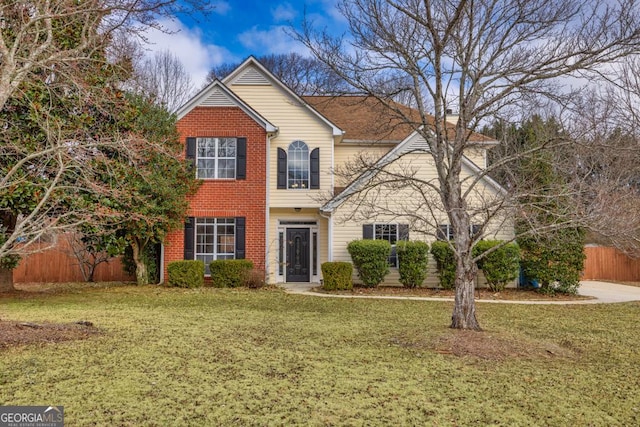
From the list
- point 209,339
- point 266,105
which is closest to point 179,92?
point 266,105

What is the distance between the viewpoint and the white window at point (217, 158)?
1655 cm

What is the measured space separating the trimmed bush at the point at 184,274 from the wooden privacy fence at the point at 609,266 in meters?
18.7

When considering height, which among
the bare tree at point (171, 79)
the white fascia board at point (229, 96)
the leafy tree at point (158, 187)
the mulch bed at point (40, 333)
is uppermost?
the bare tree at point (171, 79)

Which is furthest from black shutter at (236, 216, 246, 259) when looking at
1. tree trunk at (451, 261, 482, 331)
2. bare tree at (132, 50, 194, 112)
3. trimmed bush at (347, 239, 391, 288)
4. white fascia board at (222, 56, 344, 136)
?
bare tree at (132, 50, 194, 112)

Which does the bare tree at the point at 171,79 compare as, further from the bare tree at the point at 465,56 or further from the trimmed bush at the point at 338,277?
the bare tree at the point at 465,56

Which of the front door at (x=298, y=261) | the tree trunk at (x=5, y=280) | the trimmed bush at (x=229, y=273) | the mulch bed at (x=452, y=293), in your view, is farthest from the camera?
the front door at (x=298, y=261)

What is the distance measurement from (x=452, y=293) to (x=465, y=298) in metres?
7.64

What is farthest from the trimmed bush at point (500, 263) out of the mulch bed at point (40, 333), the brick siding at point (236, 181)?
the mulch bed at point (40, 333)

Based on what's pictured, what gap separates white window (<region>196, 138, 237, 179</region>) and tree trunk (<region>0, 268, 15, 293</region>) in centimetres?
653

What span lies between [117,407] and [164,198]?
37.6 feet

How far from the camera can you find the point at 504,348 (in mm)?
6664

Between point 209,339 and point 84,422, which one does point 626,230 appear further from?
point 84,422

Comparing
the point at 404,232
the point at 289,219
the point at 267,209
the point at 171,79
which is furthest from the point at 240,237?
the point at 171,79

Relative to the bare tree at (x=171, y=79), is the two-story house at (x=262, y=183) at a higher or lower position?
lower
